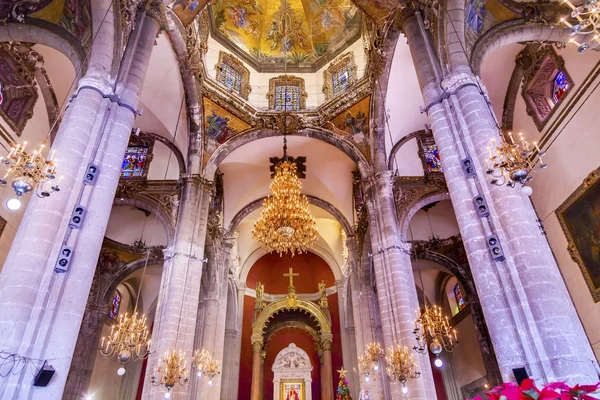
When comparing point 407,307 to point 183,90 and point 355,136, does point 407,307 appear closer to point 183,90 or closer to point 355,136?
point 355,136

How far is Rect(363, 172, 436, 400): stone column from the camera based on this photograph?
35.4ft

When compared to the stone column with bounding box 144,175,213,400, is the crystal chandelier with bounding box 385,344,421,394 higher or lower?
lower

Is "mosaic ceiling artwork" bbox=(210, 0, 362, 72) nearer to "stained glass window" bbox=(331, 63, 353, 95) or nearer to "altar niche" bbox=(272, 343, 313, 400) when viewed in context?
"stained glass window" bbox=(331, 63, 353, 95)

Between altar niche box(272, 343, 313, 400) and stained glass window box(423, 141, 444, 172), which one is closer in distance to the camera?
stained glass window box(423, 141, 444, 172)

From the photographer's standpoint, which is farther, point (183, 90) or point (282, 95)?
point (282, 95)

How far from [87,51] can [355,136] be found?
10.3 m

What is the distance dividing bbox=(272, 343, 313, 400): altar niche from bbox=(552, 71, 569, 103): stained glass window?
60.5ft

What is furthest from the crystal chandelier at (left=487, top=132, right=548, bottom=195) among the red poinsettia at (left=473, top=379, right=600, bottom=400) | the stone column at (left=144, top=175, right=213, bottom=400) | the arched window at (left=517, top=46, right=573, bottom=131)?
the stone column at (left=144, top=175, right=213, bottom=400)

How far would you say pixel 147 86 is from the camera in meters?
13.3

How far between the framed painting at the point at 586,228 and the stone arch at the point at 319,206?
9768mm

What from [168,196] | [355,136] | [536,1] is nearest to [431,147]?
[355,136]

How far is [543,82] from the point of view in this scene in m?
11.5

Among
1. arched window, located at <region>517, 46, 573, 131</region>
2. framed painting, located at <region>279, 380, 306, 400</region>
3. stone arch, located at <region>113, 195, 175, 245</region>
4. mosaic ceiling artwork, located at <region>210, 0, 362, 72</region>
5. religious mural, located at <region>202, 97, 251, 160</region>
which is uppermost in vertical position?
mosaic ceiling artwork, located at <region>210, 0, 362, 72</region>

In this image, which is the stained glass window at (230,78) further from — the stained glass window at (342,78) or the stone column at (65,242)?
the stone column at (65,242)
